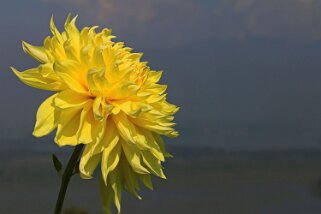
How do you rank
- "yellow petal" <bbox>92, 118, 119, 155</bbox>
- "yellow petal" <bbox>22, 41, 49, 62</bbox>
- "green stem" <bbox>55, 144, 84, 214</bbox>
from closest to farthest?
"green stem" <bbox>55, 144, 84, 214</bbox> < "yellow petal" <bbox>92, 118, 119, 155</bbox> < "yellow petal" <bbox>22, 41, 49, 62</bbox>

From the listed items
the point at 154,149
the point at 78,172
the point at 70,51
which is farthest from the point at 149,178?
the point at 70,51

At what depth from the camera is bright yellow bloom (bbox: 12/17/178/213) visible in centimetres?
251

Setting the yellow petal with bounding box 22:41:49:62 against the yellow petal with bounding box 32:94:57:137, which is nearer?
the yellow petal with bounding box 32:94:57:137

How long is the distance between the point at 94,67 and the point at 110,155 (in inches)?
15.1

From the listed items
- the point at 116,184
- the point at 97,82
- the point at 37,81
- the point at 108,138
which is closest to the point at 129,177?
the point at 116,184

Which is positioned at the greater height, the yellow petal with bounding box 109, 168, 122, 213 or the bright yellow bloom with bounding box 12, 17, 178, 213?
the bright yellow bloom with bounding box 12, 17, 178, 213

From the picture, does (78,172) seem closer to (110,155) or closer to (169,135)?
(110,155)

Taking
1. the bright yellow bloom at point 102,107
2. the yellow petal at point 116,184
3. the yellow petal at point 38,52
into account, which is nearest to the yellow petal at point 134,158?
the bright yellow bloom at point 102,107

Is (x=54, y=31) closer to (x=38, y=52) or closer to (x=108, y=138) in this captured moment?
(x=38, y=52)

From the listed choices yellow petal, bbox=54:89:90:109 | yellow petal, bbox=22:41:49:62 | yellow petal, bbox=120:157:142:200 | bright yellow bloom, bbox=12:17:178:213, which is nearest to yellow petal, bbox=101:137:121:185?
bright yellow bloom, bbox=12:17:178:213

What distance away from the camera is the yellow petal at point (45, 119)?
96.3 inches

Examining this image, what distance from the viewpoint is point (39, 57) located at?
8.77 feet

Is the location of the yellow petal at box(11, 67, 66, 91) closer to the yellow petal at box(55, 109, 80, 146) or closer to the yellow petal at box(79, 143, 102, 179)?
the yellow petal at box(55, 109, 80, 146)

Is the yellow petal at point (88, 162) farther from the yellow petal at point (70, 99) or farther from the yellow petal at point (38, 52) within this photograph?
the yellow petal at point (38, 52)
